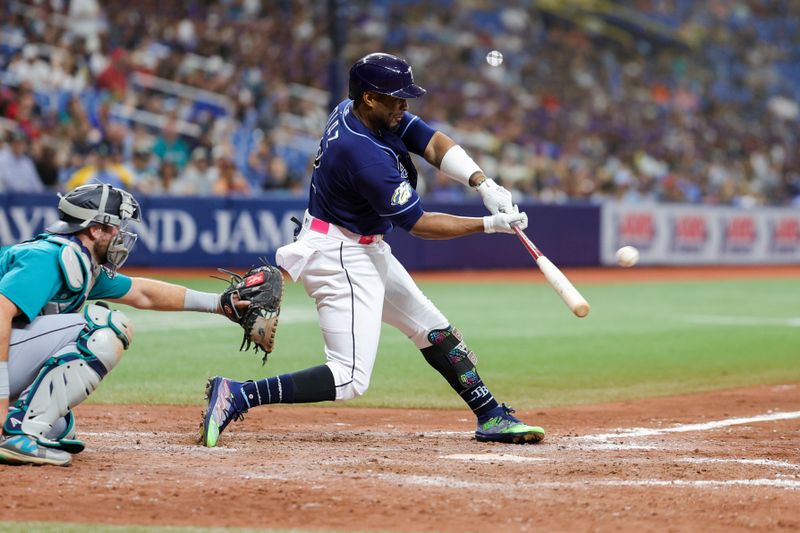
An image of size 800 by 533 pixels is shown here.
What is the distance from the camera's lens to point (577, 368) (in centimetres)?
984

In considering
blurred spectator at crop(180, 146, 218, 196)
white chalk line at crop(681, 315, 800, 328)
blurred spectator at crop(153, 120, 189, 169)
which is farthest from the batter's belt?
blurred spectator at crop(153, 120, 189, 169)

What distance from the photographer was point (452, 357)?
634cm

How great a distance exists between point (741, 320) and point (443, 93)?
13.6m

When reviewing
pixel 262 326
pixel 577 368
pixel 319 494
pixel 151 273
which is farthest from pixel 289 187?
pixel 319 494

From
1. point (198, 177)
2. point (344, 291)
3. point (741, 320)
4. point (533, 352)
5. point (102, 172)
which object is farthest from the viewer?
point (198, 177)

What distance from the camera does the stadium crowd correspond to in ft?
60.2

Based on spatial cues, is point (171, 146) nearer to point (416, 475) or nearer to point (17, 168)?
point (17, 168)

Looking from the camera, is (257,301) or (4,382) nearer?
(4,382)

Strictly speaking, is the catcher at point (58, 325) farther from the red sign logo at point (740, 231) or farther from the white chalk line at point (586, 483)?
the red sign logo at point (740, 231)

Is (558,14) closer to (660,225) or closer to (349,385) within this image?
(660,225)

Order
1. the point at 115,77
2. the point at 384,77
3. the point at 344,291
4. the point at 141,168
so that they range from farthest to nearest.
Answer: the point at 115,77 → the point at 141,168 → the point at 344,291 → the point at 384,77

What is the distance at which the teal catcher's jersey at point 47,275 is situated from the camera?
4.98 metres

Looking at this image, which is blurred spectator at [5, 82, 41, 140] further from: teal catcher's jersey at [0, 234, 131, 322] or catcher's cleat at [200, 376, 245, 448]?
teal catcher's jersey at [0, 234, 131, 322]

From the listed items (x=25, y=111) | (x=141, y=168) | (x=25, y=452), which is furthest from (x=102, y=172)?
(x=25, y=452)
